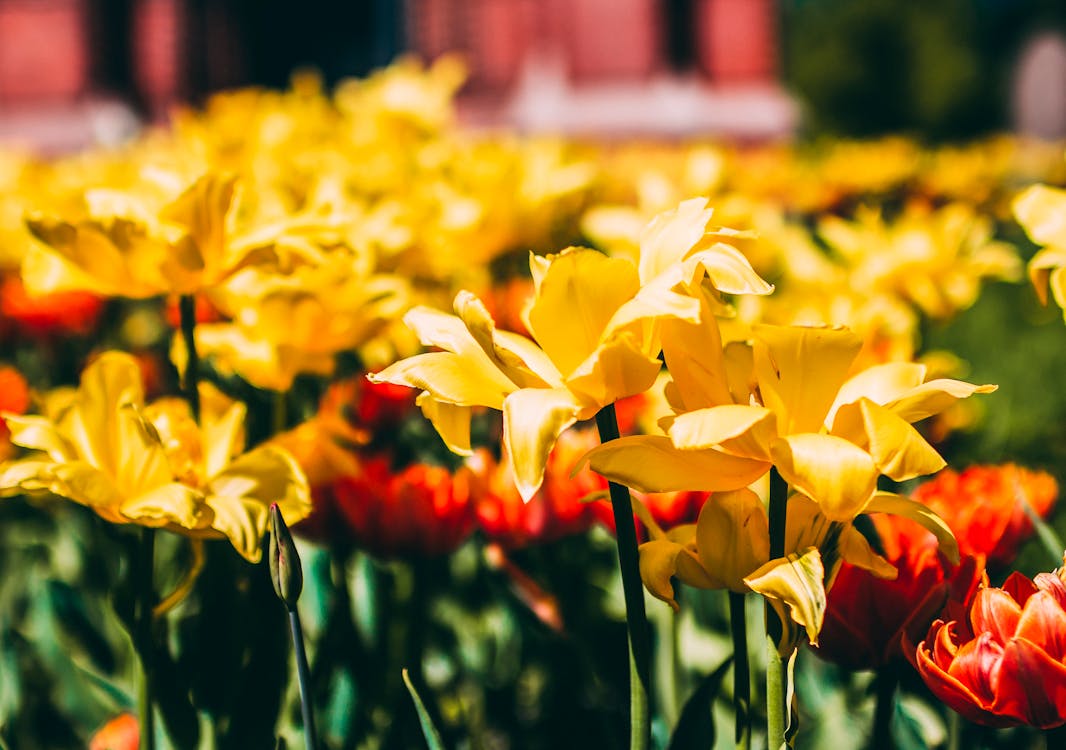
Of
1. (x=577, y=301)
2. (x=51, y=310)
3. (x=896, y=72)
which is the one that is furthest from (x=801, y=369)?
(x=896, y=72)

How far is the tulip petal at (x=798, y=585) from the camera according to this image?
0.64 metres

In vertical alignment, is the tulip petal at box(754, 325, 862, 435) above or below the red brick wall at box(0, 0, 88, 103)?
below

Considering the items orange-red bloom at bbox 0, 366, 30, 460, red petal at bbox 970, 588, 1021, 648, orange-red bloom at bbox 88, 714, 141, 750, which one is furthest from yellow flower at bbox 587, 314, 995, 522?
orange-red bloom at bbox 0, 366, 30, 460

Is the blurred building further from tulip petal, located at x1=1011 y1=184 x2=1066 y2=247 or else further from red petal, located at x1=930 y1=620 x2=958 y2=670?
red petal, located at x1=930 y1=620 x2=958 y2=670

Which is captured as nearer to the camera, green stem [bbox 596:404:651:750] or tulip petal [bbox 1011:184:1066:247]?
green stem [bbox 596:404:651:750]

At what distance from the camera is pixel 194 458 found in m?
0.99

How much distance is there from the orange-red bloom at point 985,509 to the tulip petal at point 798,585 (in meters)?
0.33

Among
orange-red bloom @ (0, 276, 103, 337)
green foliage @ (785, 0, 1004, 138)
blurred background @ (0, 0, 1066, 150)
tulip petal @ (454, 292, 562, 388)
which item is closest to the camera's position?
tulip petal @ (454, 292, 562, 388)

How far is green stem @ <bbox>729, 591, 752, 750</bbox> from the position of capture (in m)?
0.74

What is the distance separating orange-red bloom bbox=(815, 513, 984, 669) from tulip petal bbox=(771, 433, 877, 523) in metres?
0.17

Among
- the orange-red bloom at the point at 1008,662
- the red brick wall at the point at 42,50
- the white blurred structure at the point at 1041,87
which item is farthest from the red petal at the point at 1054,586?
the white blurred structure at the point at 1041,87

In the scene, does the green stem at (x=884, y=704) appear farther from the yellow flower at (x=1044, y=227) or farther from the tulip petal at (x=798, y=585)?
the yellow flower at (x=1044, y=227)

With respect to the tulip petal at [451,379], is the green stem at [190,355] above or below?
below

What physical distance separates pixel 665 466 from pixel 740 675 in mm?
162
